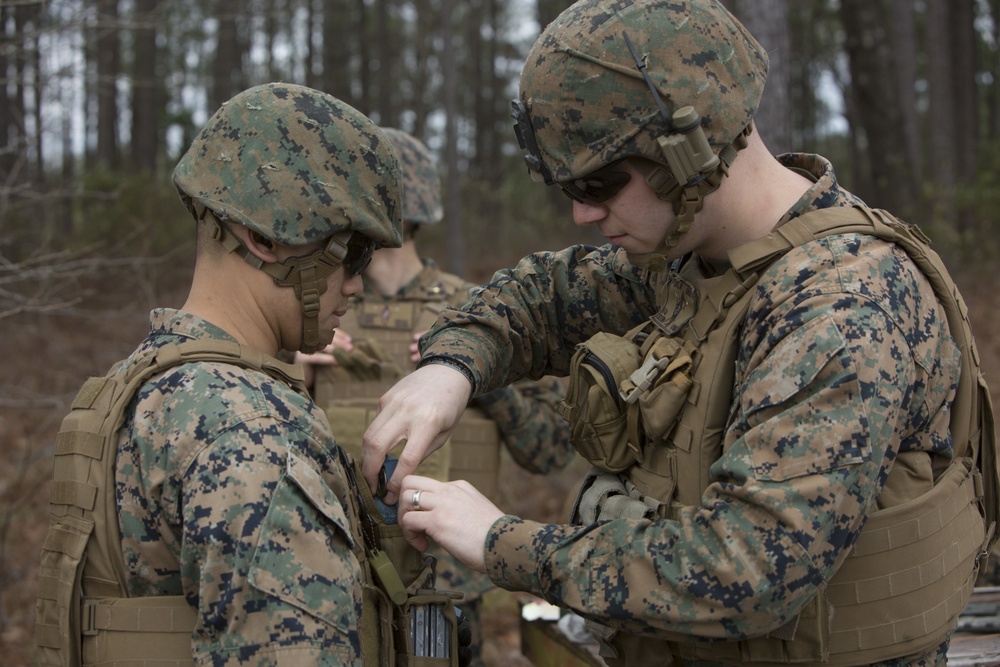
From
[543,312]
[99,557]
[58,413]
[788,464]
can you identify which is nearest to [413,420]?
[543,312]

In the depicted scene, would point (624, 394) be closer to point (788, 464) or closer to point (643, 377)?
point (643, 377)

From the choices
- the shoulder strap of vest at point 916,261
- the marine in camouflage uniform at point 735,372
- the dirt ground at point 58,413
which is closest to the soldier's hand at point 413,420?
the marine in camouflage uniform at point 735,372

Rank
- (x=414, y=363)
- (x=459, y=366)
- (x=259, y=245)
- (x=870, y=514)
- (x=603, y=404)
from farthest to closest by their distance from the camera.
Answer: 1. (x=414, y=363)
2. (x=459, y=366)
3. (x=603, y=404)
4. (x=259, y=245)
5. (x=870, y=514)

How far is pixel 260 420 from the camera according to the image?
2.06m

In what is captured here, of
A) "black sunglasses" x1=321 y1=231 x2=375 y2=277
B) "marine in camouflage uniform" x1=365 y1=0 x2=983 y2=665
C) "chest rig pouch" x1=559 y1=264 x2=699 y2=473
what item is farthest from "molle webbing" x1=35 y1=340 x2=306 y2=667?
"chest rig pouch" x1=559 y1=264 x2=699 y2=473

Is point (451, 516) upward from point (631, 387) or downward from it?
downward

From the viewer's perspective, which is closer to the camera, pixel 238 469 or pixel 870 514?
pixel 238 469

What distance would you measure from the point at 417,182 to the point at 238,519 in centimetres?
342

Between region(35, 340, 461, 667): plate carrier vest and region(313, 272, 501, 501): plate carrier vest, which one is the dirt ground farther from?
region(35, 340, 461, 667): plate carrier vest

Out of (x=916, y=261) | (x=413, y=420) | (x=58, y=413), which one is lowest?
(x=58, y=413)

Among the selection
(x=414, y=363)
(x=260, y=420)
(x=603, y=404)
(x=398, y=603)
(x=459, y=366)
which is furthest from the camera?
(x=414, y=363)

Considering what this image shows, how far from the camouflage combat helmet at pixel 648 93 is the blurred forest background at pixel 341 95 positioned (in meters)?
3.23

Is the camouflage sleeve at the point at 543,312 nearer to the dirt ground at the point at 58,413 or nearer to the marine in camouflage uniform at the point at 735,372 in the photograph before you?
the marine in camouflage uniform at the point at 735,372

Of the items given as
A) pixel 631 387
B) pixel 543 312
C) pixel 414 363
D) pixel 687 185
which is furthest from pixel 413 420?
pixel 414 363
